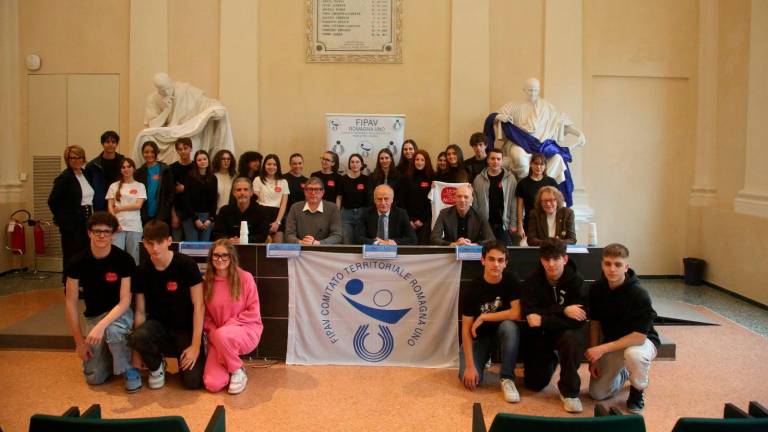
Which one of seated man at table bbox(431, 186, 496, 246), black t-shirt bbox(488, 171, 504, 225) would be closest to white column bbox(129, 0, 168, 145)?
black t-shirt bbox(488, 171, 504, 225)

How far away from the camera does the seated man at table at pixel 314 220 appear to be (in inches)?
196

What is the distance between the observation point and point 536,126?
22.0 feet

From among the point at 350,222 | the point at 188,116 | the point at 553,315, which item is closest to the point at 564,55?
the point at 350,222

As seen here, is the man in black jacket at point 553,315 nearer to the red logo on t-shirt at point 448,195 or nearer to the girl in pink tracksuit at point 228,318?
the girl in pink tracksuit at point 228,318

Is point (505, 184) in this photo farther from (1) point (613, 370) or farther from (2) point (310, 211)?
(1) point (613, 370)

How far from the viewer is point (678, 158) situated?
7.80 meters

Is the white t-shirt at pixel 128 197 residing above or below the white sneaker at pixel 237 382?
above

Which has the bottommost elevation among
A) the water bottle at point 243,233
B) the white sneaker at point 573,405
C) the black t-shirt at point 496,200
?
the white sneaker at point 573,405

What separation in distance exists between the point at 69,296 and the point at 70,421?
233cm

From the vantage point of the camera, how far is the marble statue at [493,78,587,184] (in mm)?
6562

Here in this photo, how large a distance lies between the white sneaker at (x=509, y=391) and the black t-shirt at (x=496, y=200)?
2.24 m

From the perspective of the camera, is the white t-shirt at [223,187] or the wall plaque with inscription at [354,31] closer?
the white t-shirt at [223,187]

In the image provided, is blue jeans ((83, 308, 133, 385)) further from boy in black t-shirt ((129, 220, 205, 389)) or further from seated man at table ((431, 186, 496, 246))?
seated man at table ((431, 186, 496, 246))

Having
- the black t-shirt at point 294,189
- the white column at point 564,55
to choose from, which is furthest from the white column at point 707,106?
the black t-shirt at point 294,189
